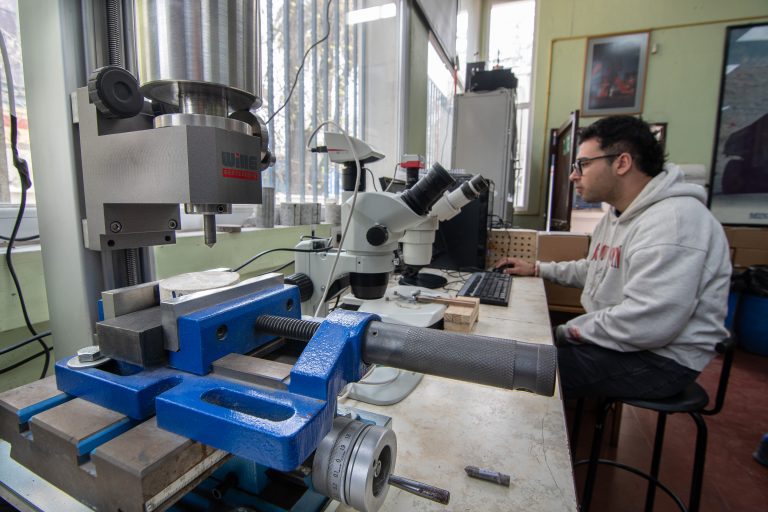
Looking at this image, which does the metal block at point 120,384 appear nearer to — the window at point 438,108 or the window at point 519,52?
the window at point 438,108

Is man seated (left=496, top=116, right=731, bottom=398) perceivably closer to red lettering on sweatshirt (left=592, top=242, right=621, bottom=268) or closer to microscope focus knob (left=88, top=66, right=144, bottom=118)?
red lettering on sweatshirt (left=592, top=242, right=621, bottom=268)

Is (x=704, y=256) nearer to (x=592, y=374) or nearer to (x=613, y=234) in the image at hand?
(x=613, y=234)

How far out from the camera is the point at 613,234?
1397mm

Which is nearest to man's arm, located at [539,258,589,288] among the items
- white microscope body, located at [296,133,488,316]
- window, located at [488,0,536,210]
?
white microscope body, located at [296,133,488,316]

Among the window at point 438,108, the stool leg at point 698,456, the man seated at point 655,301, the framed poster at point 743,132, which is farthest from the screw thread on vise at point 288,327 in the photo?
the framed poster at point 743,132

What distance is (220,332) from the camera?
0.39 m

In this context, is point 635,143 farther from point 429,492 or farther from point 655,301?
point 429,492

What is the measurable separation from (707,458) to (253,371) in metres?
2.21

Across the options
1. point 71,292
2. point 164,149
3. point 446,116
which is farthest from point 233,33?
point 446,116

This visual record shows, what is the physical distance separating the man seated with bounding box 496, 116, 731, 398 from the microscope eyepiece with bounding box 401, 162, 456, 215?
736 mm

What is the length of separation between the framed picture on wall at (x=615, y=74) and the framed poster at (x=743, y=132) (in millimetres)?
680

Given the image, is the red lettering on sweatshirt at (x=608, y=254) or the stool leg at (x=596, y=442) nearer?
the stool leg at (x=596, y=442)

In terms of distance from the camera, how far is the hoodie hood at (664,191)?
120 cm

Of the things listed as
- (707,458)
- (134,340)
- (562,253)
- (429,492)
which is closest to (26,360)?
(134,340)
